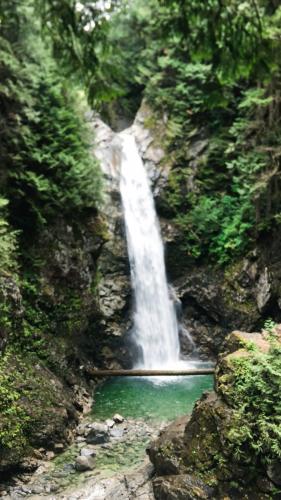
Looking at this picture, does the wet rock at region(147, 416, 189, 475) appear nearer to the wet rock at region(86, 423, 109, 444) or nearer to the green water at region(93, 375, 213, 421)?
the wet rock at region(86, 423, 109, 444)

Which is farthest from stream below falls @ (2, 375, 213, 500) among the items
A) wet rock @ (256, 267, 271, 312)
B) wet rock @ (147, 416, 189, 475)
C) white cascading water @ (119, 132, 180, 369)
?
wet rock @ (256, 267, 271, 312)

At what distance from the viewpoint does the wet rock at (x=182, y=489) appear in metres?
5.18

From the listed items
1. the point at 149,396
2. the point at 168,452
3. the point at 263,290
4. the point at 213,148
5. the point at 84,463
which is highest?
the point at 213,148

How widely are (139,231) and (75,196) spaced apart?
14.2 feet

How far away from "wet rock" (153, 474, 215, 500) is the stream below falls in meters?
0.28

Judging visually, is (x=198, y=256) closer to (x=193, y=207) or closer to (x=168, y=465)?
(x=193, y=207)

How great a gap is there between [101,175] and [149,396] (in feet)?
18.7

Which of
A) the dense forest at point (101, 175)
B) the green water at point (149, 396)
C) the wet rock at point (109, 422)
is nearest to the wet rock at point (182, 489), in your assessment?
the dense forest at point (101, 175)

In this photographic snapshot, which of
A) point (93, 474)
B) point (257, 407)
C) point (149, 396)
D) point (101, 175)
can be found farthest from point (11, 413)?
point (101, 175)

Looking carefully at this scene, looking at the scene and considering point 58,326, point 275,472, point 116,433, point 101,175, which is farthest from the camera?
point 101,175

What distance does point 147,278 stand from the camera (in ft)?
45.4

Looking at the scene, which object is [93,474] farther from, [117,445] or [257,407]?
[257,407]

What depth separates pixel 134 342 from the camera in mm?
13109

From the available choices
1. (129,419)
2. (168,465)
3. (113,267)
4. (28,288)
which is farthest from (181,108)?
(168,465)
